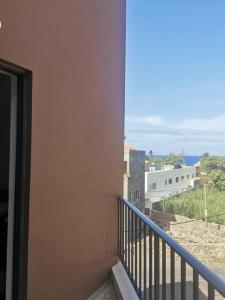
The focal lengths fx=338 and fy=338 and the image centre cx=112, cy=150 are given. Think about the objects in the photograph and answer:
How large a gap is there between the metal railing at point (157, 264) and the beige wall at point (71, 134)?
0.91ft

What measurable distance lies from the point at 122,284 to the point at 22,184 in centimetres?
136

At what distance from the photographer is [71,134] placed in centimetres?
240

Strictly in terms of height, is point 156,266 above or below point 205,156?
below

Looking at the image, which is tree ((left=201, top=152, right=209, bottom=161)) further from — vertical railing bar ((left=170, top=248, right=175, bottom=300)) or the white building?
vertical railing bar ((left=170, top=248, right=175, bottom=300))

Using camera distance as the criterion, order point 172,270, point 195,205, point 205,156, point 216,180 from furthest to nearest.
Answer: point 205,156
point 216,180
point 195,205
point 172,270

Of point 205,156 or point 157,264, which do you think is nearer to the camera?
point 157,264

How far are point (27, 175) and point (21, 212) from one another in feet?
0.70

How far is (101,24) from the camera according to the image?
2.96m

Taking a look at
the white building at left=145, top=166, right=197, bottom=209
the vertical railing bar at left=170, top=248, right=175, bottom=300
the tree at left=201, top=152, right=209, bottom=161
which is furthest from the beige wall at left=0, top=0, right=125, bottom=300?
the tree at left=201, top=152, right=209, bottom=161

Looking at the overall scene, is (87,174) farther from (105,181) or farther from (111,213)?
(111,213)

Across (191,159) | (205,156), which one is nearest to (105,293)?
(205,156)

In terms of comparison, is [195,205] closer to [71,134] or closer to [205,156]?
[205,156]

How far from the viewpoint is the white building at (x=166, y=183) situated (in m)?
18.4

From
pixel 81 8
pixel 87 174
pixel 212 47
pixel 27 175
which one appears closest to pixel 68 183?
pixel 87 174
